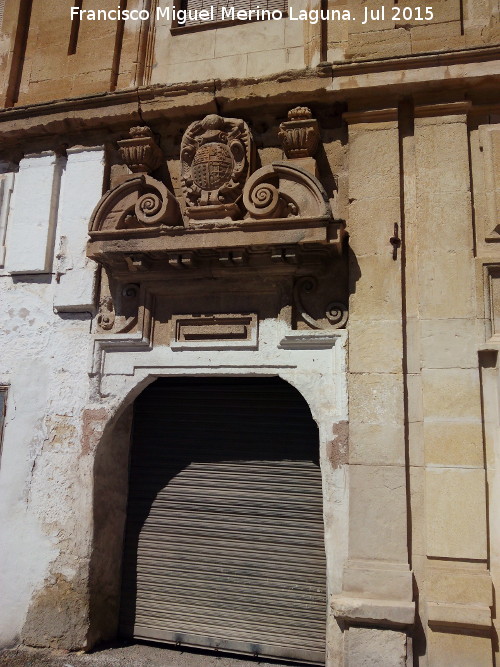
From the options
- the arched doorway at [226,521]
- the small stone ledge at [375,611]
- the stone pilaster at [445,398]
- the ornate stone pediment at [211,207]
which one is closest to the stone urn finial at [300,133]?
the ornate stone pediment at [211,207]

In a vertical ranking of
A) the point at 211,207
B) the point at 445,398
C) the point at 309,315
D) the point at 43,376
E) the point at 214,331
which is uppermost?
the point at 211,207

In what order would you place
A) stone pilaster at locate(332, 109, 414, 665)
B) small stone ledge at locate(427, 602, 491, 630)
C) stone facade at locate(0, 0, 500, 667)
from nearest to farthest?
small stone ledge at locate(427, 602, 491, 630)
stone pilaster at locate(332, 109, 414, 665)
stone facade at locate(0, 0, 500, 667)

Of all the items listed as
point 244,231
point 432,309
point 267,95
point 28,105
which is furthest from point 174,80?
point 432,309


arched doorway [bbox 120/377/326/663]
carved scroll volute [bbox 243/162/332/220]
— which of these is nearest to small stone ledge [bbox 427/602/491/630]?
arched doorway [bbox 120/377/326/663]

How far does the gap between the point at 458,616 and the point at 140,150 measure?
446 cm

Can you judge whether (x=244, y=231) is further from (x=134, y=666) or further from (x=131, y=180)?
(x=134, y=666)

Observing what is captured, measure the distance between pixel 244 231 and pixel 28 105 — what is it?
9.06 feet

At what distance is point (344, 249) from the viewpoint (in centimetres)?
478

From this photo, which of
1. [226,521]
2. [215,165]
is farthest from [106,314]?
[226,521]

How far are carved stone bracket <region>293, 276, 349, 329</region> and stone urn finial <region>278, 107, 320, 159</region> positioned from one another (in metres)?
1.10

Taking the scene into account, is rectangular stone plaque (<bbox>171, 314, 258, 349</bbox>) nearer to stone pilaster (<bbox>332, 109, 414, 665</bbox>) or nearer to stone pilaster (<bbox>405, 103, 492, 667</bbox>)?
stone pilaster (<bbox>332, 109, 414, 665</bbox>)

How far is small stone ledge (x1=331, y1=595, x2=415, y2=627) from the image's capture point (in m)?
3.94

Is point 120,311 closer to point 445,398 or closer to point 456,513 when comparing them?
point 445,398

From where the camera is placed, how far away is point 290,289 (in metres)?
4.84
